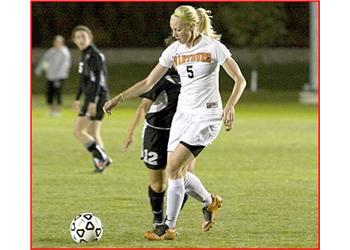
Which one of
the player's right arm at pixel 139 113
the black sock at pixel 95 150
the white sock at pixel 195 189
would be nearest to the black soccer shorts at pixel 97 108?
the black sock at pixel 95 150

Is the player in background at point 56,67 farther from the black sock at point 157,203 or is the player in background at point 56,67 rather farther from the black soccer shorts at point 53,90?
the black sock at point 157,203

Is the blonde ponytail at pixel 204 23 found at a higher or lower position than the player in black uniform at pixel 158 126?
→ higher

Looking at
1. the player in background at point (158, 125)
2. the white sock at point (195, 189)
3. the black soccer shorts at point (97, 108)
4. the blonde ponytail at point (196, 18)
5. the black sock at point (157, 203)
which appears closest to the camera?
the blonde ponytail at point (196, 18)

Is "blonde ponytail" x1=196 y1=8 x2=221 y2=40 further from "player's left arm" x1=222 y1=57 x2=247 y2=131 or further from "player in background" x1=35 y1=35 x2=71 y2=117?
"player in background" x1=35 y1=35 x2=71 y2=117

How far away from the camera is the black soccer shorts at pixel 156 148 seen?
34.8 feet

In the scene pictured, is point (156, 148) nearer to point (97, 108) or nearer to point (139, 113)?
point (139, 113)

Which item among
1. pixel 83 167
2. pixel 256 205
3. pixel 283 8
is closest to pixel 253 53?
pixel 283 8

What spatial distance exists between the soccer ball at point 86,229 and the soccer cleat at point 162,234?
1.51ft

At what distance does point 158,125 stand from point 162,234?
1.08 m

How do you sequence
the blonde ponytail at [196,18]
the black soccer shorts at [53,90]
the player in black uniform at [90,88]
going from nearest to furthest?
the blonde ponytail at [196,18] → the player in black uniform at [90,88] → the black soccer shorts at [53,90]

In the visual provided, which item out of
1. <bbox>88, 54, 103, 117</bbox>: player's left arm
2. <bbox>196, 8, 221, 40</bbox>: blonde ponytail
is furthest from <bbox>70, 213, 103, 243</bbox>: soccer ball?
<bbox>88, 54, 103, 117</bbox>: player's left arm

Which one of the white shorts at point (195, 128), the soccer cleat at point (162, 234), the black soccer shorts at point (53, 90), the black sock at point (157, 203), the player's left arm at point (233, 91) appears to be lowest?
the black soccer shorts at point (53, 90)

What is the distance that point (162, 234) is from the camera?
404 inches

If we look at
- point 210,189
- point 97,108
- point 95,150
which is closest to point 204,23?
point 210,189
